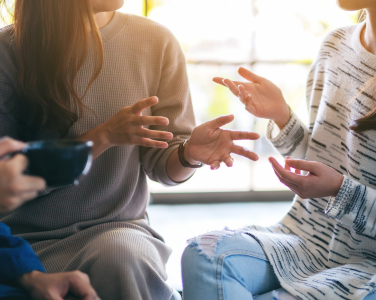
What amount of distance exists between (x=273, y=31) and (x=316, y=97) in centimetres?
197

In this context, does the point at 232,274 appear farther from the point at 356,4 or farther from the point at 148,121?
the point at 356,4

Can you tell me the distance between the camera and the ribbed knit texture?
96cm

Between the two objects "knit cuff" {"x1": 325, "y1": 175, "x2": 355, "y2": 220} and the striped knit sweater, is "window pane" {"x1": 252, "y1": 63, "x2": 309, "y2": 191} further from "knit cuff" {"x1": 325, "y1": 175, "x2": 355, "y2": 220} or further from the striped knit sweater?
"knit cuff" {"x1": 325, "y1": 175, "x2": 355, "y2": 220}

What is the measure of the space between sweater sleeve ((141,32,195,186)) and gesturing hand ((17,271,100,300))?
0.55 metres

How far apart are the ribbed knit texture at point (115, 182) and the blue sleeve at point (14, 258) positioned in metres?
0.18

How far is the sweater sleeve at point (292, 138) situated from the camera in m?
1.24

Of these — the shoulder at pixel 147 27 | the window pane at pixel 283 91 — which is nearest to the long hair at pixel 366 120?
the shoulder at pixel 147 27

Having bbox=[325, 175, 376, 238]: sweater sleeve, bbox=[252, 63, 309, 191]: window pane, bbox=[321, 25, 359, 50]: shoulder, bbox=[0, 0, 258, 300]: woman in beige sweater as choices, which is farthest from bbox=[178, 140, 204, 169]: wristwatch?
bbox=[252, 63, 309, 191]: window pane

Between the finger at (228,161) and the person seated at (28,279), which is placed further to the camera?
the finger at (228,161)

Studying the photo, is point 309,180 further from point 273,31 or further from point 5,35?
point 273,31

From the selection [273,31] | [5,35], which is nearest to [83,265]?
[5,35]

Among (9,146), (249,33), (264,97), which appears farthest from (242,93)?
(249,33)

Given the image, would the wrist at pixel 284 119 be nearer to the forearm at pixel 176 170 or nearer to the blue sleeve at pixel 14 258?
the forearm at pixel 176 170

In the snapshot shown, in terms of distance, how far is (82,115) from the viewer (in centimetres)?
116
